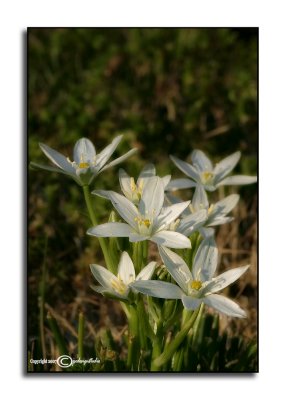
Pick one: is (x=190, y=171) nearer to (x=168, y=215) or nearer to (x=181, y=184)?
(x=181, y=184)

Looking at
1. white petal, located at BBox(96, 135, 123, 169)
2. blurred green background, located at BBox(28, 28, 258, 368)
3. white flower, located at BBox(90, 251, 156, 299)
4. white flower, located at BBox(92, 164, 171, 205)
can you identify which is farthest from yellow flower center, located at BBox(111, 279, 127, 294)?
blurred green background, located at BBox(28, 28, 258, 368)

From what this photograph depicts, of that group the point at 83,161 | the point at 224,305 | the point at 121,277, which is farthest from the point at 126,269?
the point at 83,161

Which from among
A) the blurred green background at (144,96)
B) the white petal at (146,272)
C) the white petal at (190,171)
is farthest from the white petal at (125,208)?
the blurred green background at (144,96)

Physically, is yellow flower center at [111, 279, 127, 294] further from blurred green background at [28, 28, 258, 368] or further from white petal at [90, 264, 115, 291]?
blurred green background at [28, 28, 258, 368]

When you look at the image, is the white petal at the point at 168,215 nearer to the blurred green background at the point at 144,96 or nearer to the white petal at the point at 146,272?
the white petal at the point at 146,272

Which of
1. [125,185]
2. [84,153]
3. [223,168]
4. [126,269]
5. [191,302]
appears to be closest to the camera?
[191,302]
